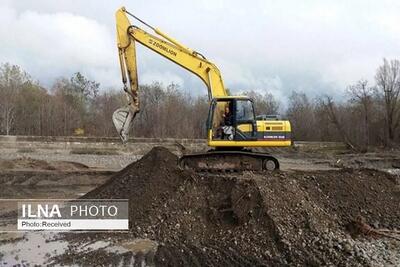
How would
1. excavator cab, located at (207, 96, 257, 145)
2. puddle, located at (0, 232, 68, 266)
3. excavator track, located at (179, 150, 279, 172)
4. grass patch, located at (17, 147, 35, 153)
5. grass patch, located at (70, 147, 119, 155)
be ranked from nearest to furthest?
puddle, located at (0, 232, 68, 266)
excavator track, located at (179, 150, 279, 172)
excavator cab, located at (207, 96, 257, 145)
grass patch, located at (17, 147, 35, 153)
grass patch, located at (70, 147, 119, 155)

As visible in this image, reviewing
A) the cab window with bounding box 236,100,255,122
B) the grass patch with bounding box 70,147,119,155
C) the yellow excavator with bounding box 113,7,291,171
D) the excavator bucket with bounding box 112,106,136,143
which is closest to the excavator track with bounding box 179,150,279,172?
the yellow excavator with bounding box 113,7,291,171

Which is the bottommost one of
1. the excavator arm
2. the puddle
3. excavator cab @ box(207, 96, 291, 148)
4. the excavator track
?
the puddle

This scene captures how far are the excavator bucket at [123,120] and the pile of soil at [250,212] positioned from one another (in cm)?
224

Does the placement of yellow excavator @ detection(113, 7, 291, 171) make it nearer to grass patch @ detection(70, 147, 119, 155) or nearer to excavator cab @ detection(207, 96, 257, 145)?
excavator cab @ detection(207, 96, 257, 145)

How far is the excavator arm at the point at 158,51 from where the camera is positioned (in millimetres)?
14852

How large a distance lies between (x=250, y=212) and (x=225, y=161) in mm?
4414

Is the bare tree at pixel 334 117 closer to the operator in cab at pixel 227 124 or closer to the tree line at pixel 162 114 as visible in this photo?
the tree line at pixel 162 114

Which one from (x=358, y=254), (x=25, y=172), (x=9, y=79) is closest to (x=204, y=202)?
(x=358, y=254)

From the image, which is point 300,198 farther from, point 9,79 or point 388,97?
point 9,79

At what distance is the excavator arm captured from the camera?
14.9 m

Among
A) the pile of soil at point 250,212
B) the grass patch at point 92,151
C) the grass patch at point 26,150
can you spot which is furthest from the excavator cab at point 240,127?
the grass patch at point 26,150

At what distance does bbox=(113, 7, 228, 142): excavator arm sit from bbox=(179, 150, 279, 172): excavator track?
2193 mm

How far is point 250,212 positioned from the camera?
31.0ft

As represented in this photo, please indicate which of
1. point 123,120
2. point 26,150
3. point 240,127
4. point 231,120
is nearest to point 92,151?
point 26,150
